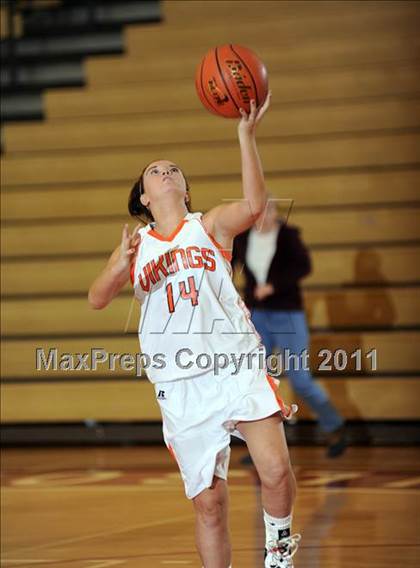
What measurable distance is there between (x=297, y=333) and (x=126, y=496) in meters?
1.61

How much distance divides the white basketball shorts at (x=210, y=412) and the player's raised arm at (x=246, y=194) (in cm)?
Answer: 45

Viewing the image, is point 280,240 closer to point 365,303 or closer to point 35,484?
point 365,303

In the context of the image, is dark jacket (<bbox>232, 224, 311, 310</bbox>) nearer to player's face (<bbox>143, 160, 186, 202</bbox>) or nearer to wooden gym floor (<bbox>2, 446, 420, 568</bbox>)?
wooden gym floor (<bbox>2, 446, 420, 568</bbox>)

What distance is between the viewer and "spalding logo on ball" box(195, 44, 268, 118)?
3465 mm

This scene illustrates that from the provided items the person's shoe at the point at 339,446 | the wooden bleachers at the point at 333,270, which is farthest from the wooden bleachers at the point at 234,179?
the person's shoe at the point at 339,446

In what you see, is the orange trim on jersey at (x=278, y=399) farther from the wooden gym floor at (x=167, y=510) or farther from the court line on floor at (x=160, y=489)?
the court line on floor at (x=160, y=489)

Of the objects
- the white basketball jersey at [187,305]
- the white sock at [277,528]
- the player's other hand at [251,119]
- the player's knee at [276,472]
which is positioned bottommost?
the white sock at [277,528]

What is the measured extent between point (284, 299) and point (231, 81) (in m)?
3.31

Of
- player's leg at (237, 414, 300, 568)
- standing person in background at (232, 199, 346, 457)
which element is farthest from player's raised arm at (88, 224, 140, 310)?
standing person in background at (232, 199, 346, 457)

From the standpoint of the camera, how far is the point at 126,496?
5.69 meters

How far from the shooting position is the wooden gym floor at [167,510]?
14.0ft

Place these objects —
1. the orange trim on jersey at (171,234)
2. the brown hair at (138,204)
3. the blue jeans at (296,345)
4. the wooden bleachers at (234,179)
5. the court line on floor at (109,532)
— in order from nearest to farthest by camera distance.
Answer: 1. the orange trim on jersey at (171,234)
2. the brown hair at (138,204)
3. the court line on floor at (109,532)
4. the blue jeans at (296,345)
5. the wooden bleachers at (234,179)

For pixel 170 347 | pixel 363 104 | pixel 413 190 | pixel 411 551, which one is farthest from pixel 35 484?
pixel 363 104

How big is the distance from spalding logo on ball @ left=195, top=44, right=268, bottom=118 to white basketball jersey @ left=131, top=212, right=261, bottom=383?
0.40 metres
